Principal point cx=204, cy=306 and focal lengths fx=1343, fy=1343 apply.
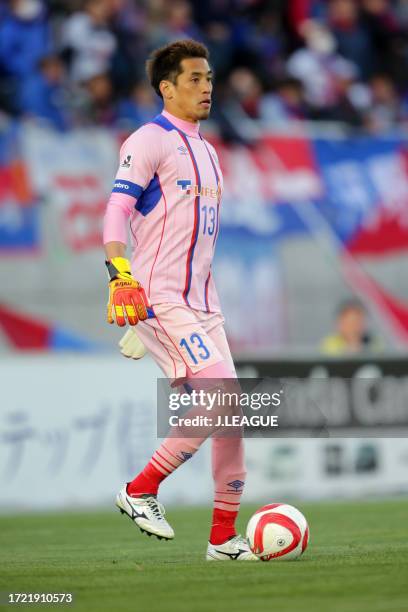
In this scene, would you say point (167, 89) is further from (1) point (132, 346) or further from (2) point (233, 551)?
(2) point (233, 551)

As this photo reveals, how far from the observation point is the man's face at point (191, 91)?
7.11 meters

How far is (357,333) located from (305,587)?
27.5 feet

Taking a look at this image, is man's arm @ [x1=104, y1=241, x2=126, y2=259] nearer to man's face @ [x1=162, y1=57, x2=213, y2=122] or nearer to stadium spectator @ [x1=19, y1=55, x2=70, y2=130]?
man's face @ [x1=162, y1=57, x2=213, y2=122]

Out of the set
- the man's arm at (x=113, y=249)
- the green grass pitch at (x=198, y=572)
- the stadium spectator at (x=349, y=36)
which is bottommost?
the green grass pitch at (x=198, y=572)

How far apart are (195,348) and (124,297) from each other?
52cm

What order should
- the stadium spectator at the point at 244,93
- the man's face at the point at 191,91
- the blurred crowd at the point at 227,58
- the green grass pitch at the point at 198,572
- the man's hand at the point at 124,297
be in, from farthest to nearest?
the stadium spectator at the point at 244,93, the blurred crowd at the point at 227,58, the man's face at the point at 191,91, the man's hand at the point at 124,297, the green grass pitch at the point at 198,572

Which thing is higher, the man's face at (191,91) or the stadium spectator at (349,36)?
the stadium spectator at (349,36)

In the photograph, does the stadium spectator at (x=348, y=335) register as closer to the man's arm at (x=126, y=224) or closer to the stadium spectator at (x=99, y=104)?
the stadium spectator at (x=99, y=104)

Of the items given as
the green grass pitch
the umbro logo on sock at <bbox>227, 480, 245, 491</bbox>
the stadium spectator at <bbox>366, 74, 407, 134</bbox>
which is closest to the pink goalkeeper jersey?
the umbro logo on sock at <bbox>227, 480, 245, 491</bbox>

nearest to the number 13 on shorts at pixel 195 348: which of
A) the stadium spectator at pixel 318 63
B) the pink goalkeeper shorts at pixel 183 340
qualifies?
the pink goalkeeper shorts at pixel 183 340

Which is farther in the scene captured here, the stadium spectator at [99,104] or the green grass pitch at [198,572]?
the stadium spectator at [99,104]

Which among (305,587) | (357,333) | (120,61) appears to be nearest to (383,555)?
(305,587)

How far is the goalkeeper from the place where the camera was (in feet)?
22.4

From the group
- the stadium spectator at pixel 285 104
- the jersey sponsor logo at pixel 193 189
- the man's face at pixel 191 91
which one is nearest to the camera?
the jersey sponsor logo at pixel 193 189
